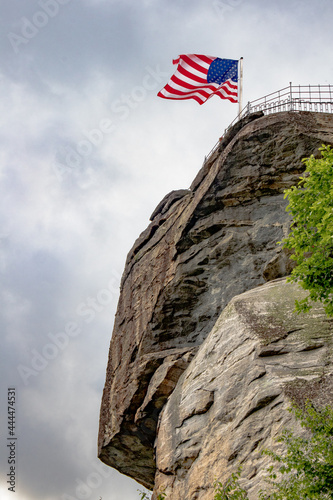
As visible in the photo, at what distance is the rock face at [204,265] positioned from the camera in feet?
88.5

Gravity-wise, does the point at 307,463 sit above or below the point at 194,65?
below

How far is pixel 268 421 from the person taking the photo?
16.7 metres

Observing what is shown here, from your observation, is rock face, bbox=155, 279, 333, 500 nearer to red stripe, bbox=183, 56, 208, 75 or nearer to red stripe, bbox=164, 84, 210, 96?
red stripe, bbox=164, 84, 210, 96

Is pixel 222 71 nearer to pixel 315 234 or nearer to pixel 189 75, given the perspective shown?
pixel 189 75

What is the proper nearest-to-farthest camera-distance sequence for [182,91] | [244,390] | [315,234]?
[315,234] < [244,390] < [182,91]

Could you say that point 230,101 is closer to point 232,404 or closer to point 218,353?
point 218,353

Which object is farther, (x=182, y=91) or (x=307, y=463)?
(x=182, y=91)

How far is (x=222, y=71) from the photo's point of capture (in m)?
33.4

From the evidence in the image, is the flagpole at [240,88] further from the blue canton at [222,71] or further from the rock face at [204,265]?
the rock face at [204,265]

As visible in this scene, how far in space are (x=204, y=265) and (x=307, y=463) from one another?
15.6 metres

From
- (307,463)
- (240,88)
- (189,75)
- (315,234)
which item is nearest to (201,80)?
(189,75)

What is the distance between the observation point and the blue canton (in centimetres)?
3316

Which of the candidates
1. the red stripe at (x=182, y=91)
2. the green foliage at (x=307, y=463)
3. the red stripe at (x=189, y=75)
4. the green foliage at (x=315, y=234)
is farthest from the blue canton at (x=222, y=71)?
the green foliage at (x=307, y=463)

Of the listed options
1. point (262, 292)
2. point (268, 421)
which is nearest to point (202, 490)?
point (268, 421)
